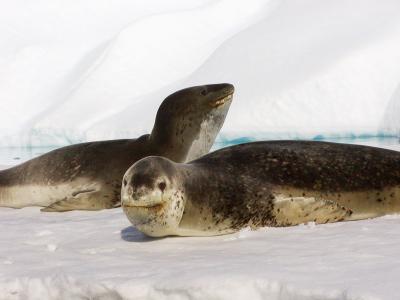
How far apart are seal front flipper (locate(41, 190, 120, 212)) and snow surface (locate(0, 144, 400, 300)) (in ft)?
3.25

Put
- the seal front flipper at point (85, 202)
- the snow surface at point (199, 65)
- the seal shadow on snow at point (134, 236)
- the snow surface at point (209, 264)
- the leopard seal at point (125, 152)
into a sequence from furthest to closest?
the snow surface at point (199, 65) → the leopard seal at point (125, 152) → the seal front flipper at point (85, 202) → the seal shadow on snow at point (134, 236) → the snow surface at point (209, 264)

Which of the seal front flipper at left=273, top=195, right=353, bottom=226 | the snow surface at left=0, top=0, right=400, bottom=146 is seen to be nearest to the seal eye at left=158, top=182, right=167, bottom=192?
the seal front flipper at left=273, top=195, right=353, bottom=226

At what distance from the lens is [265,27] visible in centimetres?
2061

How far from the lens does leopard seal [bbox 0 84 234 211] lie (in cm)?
544

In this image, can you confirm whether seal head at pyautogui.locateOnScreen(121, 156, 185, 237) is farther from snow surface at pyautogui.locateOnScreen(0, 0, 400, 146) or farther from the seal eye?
snow surface at pyautogui.locateOnScreen(0, 0, 400, 146)

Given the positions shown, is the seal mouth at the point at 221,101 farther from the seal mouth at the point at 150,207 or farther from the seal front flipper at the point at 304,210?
the seal mouth at the point at 150,207

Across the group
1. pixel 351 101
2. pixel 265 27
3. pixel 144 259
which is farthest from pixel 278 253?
pixel 265 27

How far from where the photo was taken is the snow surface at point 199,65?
15.6 metres

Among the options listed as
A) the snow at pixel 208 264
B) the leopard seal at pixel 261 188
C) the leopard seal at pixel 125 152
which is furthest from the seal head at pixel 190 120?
the snow at pixel 208 264

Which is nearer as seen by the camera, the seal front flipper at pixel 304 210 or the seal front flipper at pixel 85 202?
the seal front flipper at pixel 304 210

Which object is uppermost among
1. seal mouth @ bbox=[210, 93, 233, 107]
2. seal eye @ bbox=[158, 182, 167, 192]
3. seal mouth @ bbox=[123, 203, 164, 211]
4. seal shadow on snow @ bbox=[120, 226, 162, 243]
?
seal eye @ bbox=[158, 182, 167, 192]

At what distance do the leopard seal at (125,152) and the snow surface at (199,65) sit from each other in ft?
31.4

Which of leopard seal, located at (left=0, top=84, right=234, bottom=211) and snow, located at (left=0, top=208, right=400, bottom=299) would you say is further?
leopard seal, located at (left=0, top=84, right=234, bottom=211)

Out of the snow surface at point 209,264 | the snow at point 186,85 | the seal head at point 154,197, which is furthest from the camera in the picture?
the seal head at point 154,197
